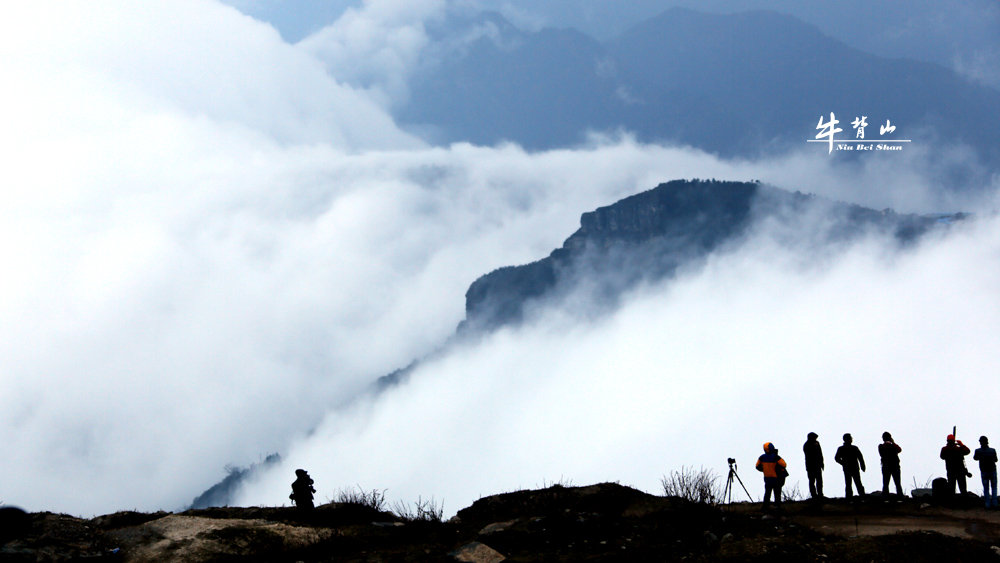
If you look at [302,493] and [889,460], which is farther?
[889,460]

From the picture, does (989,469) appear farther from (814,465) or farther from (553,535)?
(553,535)

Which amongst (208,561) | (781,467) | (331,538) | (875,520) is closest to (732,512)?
(781,467)

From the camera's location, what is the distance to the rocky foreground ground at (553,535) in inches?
593

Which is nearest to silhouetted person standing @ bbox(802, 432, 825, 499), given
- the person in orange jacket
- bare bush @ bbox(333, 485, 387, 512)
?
the person in orange jacket

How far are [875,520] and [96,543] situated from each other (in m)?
19.1

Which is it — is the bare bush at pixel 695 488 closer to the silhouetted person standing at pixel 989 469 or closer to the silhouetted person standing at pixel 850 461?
the silhouetted person standing at pixel 850 461

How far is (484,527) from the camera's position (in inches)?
707

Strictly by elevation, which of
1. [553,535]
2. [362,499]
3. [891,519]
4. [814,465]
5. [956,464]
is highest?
[814,465]

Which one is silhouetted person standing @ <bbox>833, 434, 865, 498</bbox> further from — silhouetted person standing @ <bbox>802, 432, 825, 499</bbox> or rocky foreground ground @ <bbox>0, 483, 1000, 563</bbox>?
rocky foreground ground @ <bbox>0, 483, 1000, 563</bbox>

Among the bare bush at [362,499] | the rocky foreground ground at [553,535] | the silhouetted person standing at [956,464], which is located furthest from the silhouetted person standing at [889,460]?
the bare bush at [362,499]

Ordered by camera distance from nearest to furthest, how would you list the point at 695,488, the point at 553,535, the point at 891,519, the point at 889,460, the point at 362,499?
the point at 553,535
the point at 891,519
the point at 695,488
the point at 362,499
the point at 889,460

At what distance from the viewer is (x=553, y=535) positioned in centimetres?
1702

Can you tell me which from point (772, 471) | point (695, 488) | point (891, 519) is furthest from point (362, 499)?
point (891, 519)

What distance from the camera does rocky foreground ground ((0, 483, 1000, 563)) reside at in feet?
49.4
